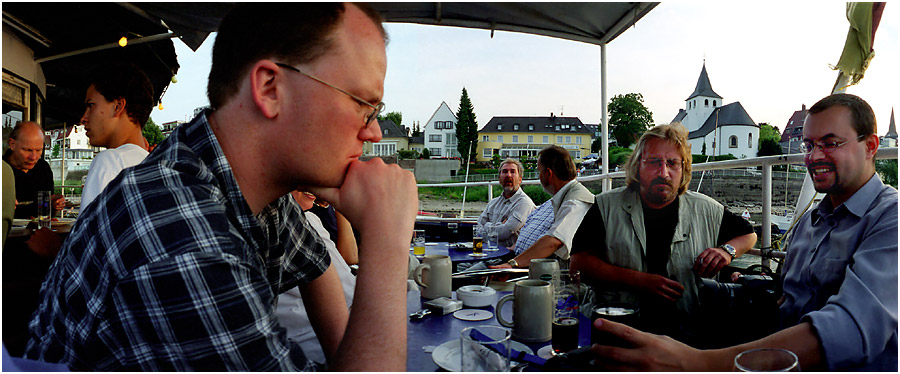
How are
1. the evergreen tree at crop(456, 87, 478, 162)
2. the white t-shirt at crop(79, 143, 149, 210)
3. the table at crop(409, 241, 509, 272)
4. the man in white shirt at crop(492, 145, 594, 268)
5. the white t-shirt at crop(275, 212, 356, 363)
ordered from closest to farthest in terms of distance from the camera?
the white t-shirt at crop(275, 212, 356, 363), the white t-shirt at crop(79, 143, 149, 210), the table at crop(409, 241, 509, 272), the man in white shirt at crop(492, 145, 594, 268), the evergreen tree at crop(456, 87, 478, 162)

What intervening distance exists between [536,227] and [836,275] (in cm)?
219

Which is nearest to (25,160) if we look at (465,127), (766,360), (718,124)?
(766,360)

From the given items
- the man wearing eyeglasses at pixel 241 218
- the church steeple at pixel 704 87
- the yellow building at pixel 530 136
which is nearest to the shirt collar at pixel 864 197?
the man wearing eyeglasses at pixel 241 218

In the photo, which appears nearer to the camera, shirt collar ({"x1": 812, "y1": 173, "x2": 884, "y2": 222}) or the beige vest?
shirt collar ({"x1": 812, "y1": 173, "x2": 884, "y2": 222})

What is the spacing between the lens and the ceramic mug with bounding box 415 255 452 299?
1691mm

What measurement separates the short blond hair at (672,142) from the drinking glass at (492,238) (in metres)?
1.36

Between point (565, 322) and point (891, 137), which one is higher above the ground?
point (891, 137)

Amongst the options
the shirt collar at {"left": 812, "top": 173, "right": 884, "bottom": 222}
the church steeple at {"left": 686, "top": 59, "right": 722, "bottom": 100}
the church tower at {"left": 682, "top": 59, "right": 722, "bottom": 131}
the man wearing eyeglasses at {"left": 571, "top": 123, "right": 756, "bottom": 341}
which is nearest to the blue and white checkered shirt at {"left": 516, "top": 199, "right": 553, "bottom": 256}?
the man wearing eyeglasses at {"left": 571, "top": 123, "right": 756, "bottom": 341}

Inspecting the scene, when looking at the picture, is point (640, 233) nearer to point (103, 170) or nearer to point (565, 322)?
point (565, 322)

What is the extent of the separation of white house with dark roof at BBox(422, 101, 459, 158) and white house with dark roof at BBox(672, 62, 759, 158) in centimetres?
2564

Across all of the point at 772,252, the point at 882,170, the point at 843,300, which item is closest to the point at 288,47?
the point at 843,300

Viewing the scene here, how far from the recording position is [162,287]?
23.9 inches

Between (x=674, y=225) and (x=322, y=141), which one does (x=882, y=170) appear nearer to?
(x=674, y=225)

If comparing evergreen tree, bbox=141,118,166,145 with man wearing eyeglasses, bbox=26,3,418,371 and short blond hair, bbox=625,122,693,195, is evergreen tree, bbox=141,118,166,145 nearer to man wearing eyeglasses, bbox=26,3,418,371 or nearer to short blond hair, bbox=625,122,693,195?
man wearing eyeglasses, bbox=26,3,418,371
